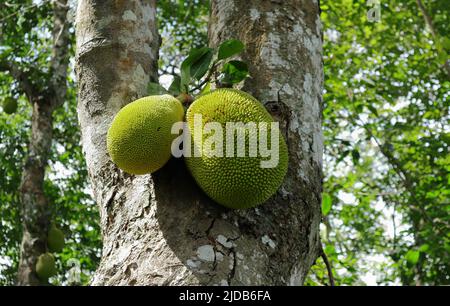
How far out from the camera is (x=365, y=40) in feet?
19.2

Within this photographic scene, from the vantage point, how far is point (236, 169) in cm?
108

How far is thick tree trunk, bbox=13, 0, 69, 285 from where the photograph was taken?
4.22 m

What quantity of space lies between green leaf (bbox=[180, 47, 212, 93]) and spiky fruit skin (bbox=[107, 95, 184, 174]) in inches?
6.6

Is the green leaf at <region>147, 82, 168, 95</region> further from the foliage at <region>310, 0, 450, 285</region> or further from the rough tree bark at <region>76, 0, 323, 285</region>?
the foliage at <region>310, 0, 450, 285</region>

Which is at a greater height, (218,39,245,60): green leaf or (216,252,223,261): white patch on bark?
(218,39,245,60): green leaf

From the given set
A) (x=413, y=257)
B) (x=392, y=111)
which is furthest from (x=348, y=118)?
(x=413, y=257)

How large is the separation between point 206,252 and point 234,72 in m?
0.43

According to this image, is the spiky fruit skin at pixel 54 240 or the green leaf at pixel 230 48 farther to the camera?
the spiky fruit skin at pixel 54 240

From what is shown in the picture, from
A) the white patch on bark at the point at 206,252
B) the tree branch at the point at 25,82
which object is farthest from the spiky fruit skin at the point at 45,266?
the white patch on bark at the point at 206,252

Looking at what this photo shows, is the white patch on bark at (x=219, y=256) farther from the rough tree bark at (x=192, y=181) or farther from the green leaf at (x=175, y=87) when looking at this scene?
the green leaf at (x=175, y=87)

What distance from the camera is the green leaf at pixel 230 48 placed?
1249mm

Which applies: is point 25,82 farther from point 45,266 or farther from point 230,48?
point 230,48

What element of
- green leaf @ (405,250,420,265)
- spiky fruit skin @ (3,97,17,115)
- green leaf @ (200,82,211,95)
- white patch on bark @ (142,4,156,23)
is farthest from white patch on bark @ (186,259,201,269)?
spiky fruit skin @ (3,97,17,115)

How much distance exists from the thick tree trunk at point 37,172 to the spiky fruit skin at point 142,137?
126 inches
